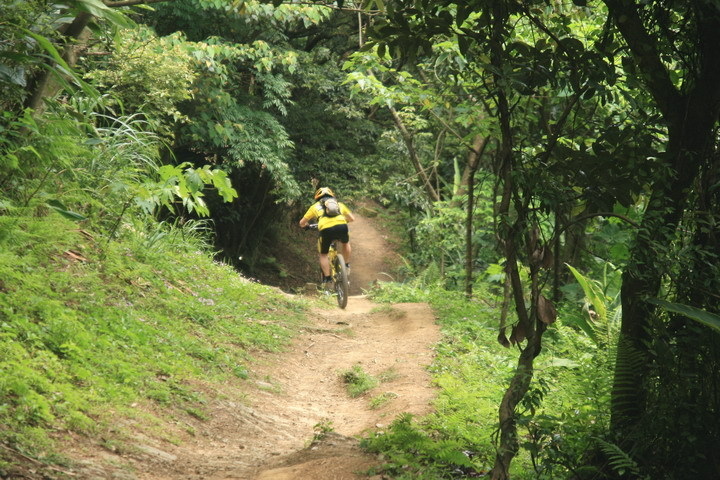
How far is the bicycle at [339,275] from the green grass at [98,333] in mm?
3506

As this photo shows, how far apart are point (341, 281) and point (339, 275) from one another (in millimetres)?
156

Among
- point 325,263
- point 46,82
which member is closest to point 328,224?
point 325,263

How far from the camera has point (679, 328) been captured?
3.27 meters

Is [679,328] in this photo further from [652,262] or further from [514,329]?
[514,329]

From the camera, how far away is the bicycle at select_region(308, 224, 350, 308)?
12141 millimetres

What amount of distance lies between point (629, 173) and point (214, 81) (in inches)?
403

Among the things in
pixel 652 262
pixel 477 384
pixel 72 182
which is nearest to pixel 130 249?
pixel 72 182

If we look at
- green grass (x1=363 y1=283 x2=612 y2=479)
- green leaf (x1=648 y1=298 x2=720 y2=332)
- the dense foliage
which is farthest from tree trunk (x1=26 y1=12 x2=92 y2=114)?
green leaf (x1=648 y1=298 x2=720 y2=332)

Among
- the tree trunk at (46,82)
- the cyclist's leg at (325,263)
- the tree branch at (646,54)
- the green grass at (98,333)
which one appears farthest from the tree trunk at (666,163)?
the cyclist's leg at (325,263)

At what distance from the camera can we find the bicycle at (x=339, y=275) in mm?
12141

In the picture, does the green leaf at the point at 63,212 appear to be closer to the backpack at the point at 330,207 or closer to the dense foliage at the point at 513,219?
the dense foliage at the point at 513,219

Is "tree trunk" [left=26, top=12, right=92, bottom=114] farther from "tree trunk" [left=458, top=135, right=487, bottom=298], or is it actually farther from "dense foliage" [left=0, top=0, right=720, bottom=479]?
"tree trunk" [left=458, top=135, right=487, bottom=298]

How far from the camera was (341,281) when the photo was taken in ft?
40.0

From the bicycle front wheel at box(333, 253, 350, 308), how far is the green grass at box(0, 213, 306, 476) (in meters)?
3.49
